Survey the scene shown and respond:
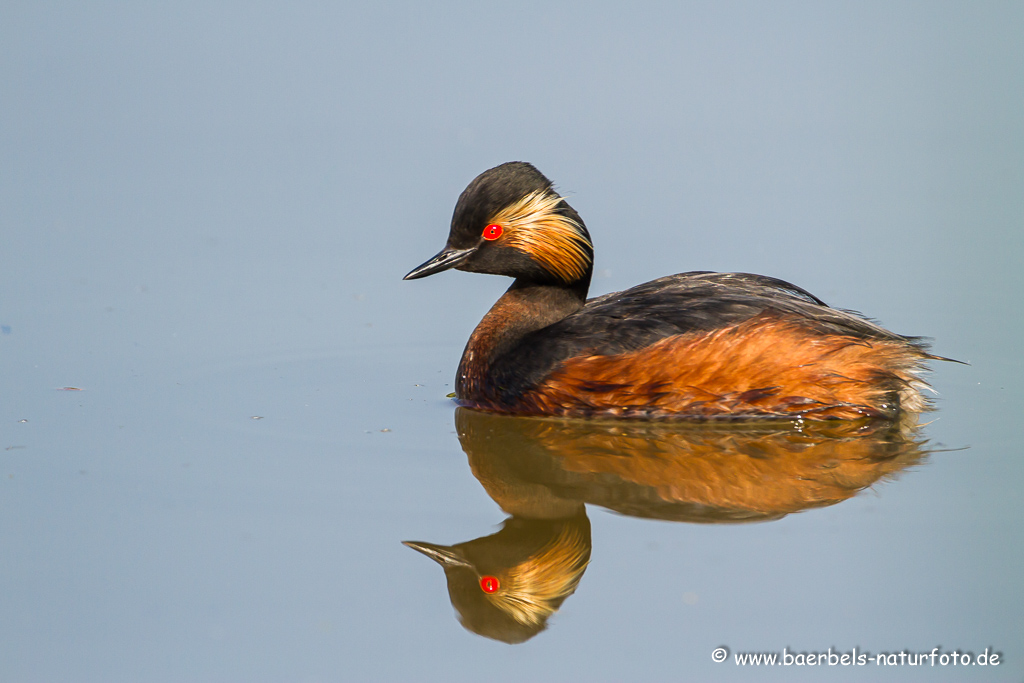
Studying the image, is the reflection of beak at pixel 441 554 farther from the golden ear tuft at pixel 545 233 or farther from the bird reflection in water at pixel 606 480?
the golden ear tuft at pixel 545 233

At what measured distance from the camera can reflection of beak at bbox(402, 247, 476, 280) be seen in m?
7.77

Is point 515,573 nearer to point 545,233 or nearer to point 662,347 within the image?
point 662,347

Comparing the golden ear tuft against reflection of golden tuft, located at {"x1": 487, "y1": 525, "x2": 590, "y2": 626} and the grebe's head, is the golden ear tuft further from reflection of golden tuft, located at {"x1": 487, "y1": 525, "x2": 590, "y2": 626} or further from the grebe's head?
reflection of golden tuft, located at {"x1": 487, "y1": 525, "x2": 590, "y2": 626}

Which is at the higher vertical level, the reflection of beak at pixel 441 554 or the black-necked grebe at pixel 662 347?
the black-necked grebe at pixel 662 347

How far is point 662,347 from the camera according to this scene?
7.23m

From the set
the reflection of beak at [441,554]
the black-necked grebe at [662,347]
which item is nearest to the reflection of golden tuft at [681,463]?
the black-necked grebe at [662,347]

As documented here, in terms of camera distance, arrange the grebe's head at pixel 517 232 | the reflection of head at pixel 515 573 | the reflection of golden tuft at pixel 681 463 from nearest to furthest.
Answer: the reflection of head at pixel 515 573, the reflection of golden tuft at pixel 681 463, the grebe's head at pixel 517 232

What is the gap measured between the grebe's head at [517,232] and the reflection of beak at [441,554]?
8.35 ft

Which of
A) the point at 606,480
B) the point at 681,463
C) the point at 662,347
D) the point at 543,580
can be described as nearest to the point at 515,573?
the point at 543,580

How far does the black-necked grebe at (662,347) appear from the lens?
7195mm

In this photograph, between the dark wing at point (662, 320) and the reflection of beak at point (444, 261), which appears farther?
the reflection of beak at point (444, 261)

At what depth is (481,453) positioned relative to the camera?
688cm

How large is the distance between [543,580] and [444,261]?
2879 millimetres

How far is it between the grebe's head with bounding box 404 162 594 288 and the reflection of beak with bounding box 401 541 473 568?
8.35 ft
